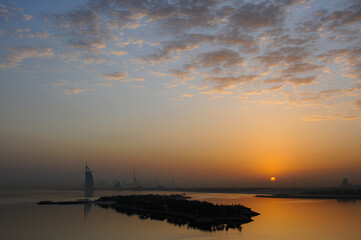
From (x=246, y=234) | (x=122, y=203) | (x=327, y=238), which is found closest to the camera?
(x=327, y=238)

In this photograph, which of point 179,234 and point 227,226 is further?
point 227,226

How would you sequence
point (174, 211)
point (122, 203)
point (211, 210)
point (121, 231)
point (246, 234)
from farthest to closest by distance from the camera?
point (122, 203) → point (174, 211) → point (211, 210) → point (121, 231) → point (246, 234)

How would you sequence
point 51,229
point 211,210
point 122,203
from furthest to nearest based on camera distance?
point 122,203
point 211,210
point 51,229

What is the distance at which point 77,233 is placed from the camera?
41625 mm

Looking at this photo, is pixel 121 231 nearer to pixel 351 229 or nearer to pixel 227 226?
pixel 227 226

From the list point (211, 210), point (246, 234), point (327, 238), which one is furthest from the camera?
point (211, 210)

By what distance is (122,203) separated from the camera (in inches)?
3647

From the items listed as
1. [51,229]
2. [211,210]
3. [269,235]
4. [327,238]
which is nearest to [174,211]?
[211,210]

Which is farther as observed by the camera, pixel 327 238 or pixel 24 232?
pixel 24 232

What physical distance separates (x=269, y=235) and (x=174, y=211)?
30389 millimetres

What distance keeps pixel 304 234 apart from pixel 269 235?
4.11 m

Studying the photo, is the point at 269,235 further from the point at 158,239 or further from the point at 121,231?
the point at 121,231

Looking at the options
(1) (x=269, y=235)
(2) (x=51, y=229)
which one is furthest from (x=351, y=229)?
(2) (x=51, y=229)

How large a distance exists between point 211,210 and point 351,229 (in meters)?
22.3
